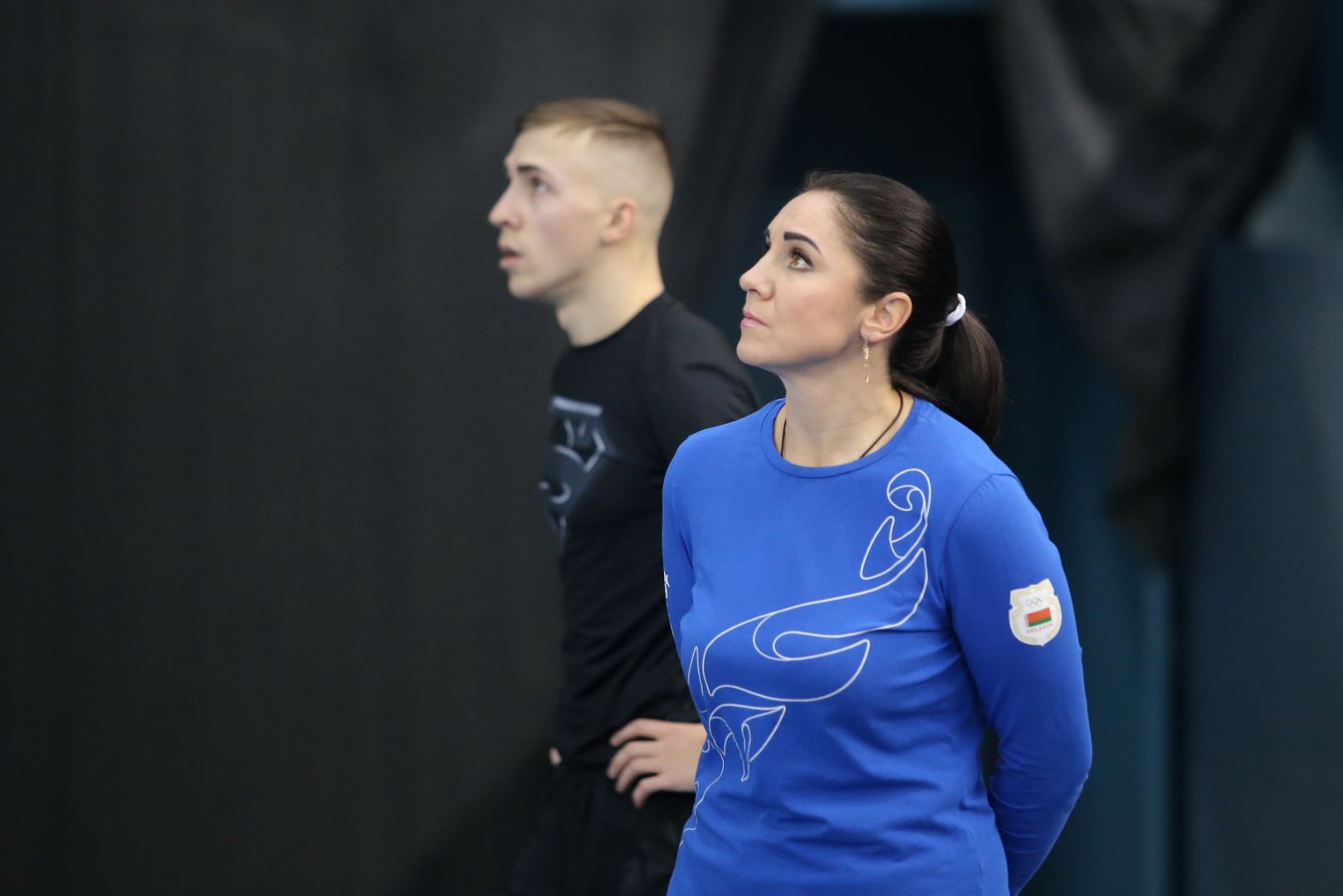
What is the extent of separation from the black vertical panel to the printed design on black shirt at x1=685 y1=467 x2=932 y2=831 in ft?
6.33

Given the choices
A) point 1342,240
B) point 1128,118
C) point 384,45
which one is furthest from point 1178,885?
point 384,45

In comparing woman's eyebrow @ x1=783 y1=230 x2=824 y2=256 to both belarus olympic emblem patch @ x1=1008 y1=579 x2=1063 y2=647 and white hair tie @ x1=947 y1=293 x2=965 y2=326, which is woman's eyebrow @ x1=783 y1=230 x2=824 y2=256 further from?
belarus olympic emblem patch @ x1=1008 y1=579 x2=1063 y2=647

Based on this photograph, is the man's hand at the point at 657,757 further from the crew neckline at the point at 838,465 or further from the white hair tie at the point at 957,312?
the white hair tie at the point at 957,312

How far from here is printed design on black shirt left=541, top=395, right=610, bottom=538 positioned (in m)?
1.86

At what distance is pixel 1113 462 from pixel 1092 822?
0.95 m

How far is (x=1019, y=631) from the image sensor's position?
1.26 meters

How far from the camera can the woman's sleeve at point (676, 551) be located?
1.47 meters

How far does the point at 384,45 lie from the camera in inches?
128

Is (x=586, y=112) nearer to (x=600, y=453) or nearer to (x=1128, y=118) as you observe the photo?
(x=600, y=453)

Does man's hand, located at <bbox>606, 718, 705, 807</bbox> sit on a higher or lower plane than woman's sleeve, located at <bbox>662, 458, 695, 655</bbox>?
lower

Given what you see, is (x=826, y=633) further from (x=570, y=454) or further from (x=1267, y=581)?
(x=1267, y=581)

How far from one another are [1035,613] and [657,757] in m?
A: 0.68

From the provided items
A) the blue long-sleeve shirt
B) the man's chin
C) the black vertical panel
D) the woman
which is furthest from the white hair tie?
the black vertical panel

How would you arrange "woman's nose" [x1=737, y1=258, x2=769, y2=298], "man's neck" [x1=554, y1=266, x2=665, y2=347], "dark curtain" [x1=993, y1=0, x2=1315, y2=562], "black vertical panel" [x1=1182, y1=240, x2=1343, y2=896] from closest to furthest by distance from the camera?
1. "woman's nose" [x1=737, y1=258, x2=769, y2=298]
2. "man's neck" [x1=554, y1=266, x2=665, y2=347]
3. "black vertical panel" [x1=1182, y1=240, x2=1343, y2=896]
4. "dark curtain" [x1=993, y1=0, x2=1315, y2=562]
